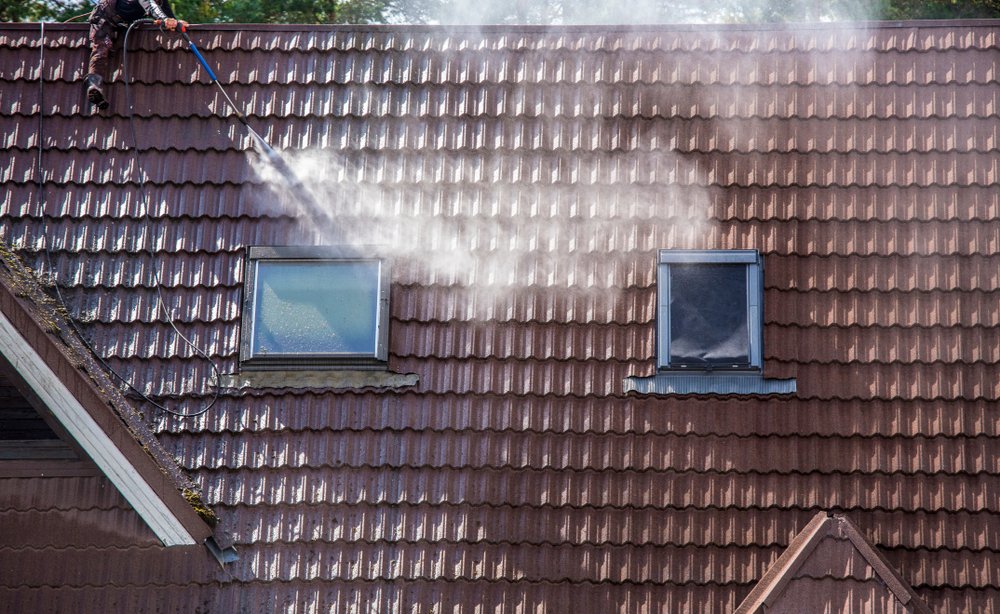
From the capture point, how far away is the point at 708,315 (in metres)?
9.30

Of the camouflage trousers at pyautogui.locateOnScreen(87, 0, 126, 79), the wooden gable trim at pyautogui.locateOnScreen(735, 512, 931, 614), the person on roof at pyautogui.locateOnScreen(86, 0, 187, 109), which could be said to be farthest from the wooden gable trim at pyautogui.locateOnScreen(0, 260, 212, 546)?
the wooden gable trim at pyautogui.locateOnScreen(735, 512, 931, 614)

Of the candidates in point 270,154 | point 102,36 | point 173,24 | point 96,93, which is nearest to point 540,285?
point 270,154

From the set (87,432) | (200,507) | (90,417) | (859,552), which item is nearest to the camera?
(859,552)

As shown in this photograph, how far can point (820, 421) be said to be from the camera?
890cm

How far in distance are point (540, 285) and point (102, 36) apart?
4.19 m

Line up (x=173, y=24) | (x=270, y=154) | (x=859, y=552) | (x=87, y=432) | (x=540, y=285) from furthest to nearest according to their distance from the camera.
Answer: (x=173, y=24) < (x=270, y=154) < (x=540, y=285) < (x=87, y=432) < (x=859, y=552)

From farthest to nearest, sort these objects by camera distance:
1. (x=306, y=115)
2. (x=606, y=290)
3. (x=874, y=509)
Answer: (x=306, y=115)
(x=606, y=290)
(x=874, y=509)

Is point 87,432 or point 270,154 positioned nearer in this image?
point 87,432

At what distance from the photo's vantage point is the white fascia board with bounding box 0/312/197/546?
Answer: 27.3 ft

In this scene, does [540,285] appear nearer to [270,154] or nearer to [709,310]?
[709,310]

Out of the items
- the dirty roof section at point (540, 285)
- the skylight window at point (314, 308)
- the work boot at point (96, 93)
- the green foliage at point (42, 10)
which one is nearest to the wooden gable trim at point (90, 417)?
the dirty roof section at point (540, 285)

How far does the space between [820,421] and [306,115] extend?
4694 millimetres

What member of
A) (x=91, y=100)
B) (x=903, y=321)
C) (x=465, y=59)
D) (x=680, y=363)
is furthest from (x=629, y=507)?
(x=91, y=100)

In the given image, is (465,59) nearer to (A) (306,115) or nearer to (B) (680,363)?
(A) (306,115)
